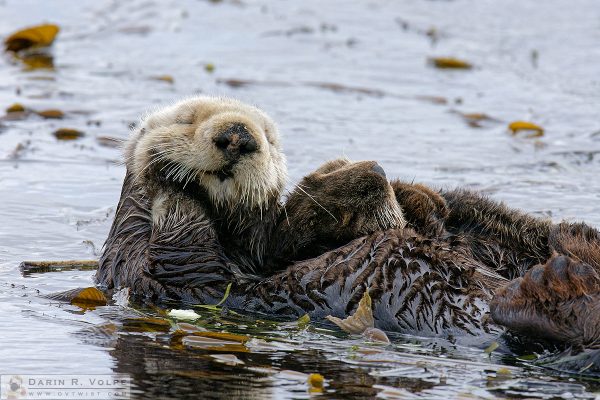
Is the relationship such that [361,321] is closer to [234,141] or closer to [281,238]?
[281,238]

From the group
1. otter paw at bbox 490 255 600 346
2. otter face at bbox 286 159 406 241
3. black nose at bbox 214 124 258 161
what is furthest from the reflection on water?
black nose at bbox 214 124 258 161

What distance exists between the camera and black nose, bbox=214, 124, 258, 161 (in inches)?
185

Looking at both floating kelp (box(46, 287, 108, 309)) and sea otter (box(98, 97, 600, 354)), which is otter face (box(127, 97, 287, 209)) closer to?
sea otter (box(98, 97, 600, 354))

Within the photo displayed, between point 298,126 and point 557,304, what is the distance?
5.31 m

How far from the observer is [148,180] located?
5152 mm

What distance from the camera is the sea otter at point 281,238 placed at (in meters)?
4.73

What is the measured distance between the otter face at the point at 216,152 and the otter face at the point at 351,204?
0.22 m

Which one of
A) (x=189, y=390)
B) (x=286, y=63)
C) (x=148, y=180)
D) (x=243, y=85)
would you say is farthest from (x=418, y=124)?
(x=189, y=390)

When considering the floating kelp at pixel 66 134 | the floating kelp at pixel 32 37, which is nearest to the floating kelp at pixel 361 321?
the floating kelp at pixel 66 134

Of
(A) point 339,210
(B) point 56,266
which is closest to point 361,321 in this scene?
(A) point 339,210

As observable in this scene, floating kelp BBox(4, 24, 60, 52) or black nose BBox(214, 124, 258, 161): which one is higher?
floating kelp BBox(4, 24, 60, 52)

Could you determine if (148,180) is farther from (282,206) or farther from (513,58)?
(513,58)

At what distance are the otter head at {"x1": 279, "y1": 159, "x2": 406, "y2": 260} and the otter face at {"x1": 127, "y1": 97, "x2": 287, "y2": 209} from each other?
0.54ft

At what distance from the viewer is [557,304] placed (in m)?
4.26
